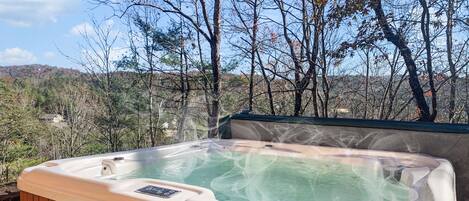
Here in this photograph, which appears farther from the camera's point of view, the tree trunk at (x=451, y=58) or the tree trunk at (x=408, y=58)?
the tree trunk at (x=408, y=58)

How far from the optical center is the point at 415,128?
9.41ft

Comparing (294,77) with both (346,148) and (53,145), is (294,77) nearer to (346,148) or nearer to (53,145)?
(346,148)

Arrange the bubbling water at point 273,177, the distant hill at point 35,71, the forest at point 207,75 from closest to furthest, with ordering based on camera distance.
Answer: the bubbling water at point 273,177
the forest at point 207,75
the distant hill at point 35,71

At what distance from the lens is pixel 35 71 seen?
4.95m

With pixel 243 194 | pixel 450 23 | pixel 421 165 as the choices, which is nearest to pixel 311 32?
pixel 450 23

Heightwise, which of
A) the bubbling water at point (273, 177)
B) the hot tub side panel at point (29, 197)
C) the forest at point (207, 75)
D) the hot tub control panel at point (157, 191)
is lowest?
the bubbling water at point (273, 177)

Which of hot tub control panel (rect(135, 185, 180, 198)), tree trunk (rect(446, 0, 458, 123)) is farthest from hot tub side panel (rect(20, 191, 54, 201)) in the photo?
tree trunk (rect(446, 0, 458, 123))

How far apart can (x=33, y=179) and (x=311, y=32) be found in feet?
11.9

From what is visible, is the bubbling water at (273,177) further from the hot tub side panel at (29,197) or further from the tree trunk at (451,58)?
the tree trunk at (451,58)

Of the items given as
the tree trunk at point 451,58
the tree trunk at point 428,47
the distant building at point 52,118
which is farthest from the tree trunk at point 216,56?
the tree trunk at point 451,58

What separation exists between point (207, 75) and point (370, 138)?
2.69m

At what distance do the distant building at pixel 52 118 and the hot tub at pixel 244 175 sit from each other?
116 inches

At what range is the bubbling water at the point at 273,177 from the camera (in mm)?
2328

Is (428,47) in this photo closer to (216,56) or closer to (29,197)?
(216,56)
